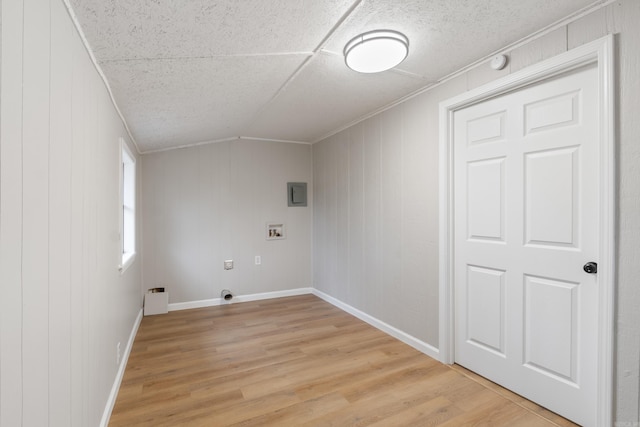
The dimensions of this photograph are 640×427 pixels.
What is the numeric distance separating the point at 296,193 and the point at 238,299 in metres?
1.65

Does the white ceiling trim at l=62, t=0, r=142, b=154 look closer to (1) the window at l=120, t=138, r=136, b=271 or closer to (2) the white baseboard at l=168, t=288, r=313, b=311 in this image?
(1) the window at l=120, t=138, r=136, b=271

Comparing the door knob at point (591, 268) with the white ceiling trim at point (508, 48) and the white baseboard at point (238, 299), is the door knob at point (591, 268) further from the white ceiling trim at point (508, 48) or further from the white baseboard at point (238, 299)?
the white baseboard at point (238, 299)

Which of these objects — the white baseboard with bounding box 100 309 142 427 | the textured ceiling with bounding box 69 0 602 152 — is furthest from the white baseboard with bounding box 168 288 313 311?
the textured ceiling with bounding box 69 0 602 152

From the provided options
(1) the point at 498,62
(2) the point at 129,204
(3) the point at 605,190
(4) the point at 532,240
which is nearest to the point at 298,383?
(4) the point at 532,240

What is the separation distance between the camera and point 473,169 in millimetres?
2383

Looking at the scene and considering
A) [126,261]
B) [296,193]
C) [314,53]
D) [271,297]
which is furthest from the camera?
[296,193]

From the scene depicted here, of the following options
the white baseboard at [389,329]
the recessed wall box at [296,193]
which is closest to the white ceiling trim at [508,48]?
the recessed wall box at [296,193]

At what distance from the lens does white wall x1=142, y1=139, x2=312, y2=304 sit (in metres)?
4.00

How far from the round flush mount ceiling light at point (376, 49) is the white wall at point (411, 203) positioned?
755 mm

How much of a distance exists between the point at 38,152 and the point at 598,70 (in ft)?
7.86

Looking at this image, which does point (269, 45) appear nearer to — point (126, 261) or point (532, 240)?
point (532, 240)

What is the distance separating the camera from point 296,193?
4.65m

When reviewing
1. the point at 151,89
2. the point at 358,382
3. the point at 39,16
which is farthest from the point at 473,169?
the point at 39,16

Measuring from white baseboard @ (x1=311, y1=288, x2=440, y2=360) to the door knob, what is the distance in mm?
1273
